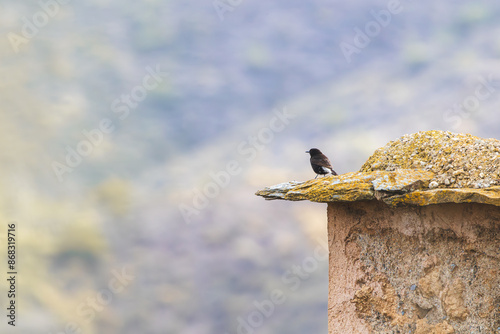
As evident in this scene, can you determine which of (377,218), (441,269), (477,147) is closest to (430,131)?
(477,147)

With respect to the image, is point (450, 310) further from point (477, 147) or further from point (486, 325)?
point (477, 147)

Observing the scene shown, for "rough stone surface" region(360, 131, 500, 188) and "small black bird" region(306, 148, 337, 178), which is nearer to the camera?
"rough stone surface" region(360, 131, 500, 188)

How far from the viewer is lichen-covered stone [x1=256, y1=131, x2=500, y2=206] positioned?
687 cm

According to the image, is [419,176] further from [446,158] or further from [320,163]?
[320,163]

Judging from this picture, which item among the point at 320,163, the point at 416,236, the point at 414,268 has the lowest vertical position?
the point at 414,268

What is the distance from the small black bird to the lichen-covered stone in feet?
2.78

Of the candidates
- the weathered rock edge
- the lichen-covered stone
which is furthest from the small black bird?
the weathered rock edge

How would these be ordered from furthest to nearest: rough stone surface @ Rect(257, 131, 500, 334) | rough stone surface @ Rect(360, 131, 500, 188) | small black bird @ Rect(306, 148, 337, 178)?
small black bird @ Rect(306, 148, 337, 178) → rough stone surface @ Rect(360, 131, 500, 188) → rough stone surface @ Rect(257, 131, 500, 334)

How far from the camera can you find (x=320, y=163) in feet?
30.3

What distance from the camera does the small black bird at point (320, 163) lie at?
29.9 feet

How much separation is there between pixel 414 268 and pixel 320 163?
255 centimetres

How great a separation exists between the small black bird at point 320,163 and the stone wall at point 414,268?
0.95 m

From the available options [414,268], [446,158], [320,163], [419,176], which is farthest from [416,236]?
[320,163]

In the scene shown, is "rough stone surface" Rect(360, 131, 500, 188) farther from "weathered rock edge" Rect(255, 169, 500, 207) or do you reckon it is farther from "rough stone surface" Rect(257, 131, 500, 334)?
"weathered rock edge" Rect(255, 169, 500, 207)
